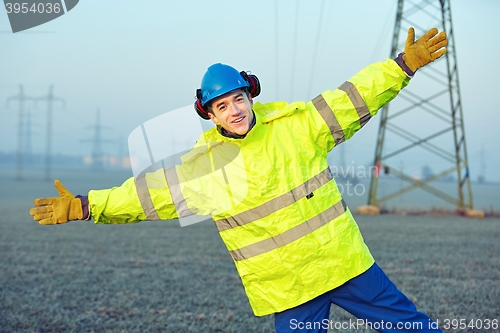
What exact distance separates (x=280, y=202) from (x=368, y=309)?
0.75 meters

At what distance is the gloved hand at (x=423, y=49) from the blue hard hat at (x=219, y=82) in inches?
35.3

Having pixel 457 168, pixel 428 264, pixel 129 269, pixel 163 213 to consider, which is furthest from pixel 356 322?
pixel 457 168

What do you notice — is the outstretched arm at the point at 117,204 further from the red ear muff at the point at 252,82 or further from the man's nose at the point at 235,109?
the red ear muff at the point at 252,82

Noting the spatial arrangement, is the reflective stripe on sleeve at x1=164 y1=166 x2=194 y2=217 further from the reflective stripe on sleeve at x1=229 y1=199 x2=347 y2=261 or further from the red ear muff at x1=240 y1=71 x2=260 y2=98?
the red ear muff at x1=240 y1=71 x2=260 y2=98

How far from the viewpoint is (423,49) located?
303 cm

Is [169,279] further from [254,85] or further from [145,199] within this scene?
[254,85]

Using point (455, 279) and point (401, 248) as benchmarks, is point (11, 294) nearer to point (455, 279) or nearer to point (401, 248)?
point (455, 279)

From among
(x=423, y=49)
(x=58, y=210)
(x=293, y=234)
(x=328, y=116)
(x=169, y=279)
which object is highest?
(x=423, y=49)

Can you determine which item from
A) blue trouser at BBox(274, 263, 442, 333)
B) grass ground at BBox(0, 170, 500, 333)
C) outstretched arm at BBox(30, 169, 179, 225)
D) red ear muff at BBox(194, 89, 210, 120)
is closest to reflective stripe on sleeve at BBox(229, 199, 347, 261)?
blue trouser at BBox(274, 263, 442, 333)

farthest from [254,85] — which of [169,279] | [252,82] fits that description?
[169,279]

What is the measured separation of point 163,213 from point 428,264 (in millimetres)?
6096

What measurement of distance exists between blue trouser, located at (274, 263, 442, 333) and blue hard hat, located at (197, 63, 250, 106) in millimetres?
1209

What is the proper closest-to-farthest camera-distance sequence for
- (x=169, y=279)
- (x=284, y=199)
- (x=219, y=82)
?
(x=284, y=199)
(x=219, y=82)
(x=169, y=279)

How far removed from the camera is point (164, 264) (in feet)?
27.5
